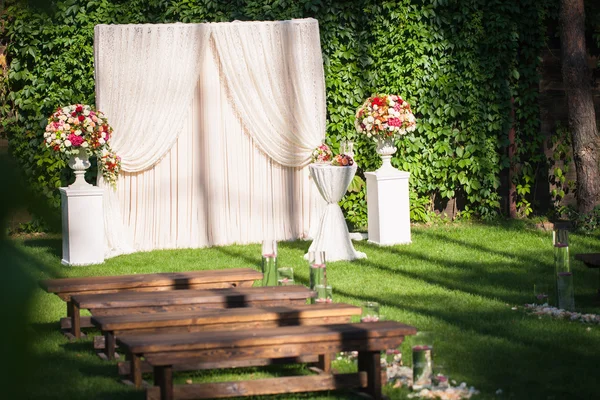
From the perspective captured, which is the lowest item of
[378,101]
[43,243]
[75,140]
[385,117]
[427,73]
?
[43,243]

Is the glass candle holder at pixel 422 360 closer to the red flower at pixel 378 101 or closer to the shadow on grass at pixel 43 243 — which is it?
the shadow on grass at pixel 43 243

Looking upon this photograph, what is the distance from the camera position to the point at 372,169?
10.7 m

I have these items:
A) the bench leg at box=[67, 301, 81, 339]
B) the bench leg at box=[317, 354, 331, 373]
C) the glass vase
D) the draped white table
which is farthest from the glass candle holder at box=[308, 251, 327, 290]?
the draped white table

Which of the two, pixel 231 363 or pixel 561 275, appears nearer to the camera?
pixel 231 363

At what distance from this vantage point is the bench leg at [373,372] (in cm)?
418

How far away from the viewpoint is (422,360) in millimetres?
4250

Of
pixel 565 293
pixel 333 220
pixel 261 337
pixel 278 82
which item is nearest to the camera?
pixel 261 337

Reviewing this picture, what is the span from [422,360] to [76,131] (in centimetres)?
544

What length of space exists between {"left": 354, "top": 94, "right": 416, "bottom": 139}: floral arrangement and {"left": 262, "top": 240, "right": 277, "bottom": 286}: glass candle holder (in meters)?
3.68

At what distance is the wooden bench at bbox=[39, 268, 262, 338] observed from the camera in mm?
5855


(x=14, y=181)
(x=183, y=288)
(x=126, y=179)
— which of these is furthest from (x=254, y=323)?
(x=126, y=179)

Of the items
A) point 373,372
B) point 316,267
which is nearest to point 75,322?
point 316,267

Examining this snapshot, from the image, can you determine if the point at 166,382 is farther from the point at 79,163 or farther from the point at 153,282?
the point at 79,163

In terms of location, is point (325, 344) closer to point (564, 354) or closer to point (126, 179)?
point (564, 354)
